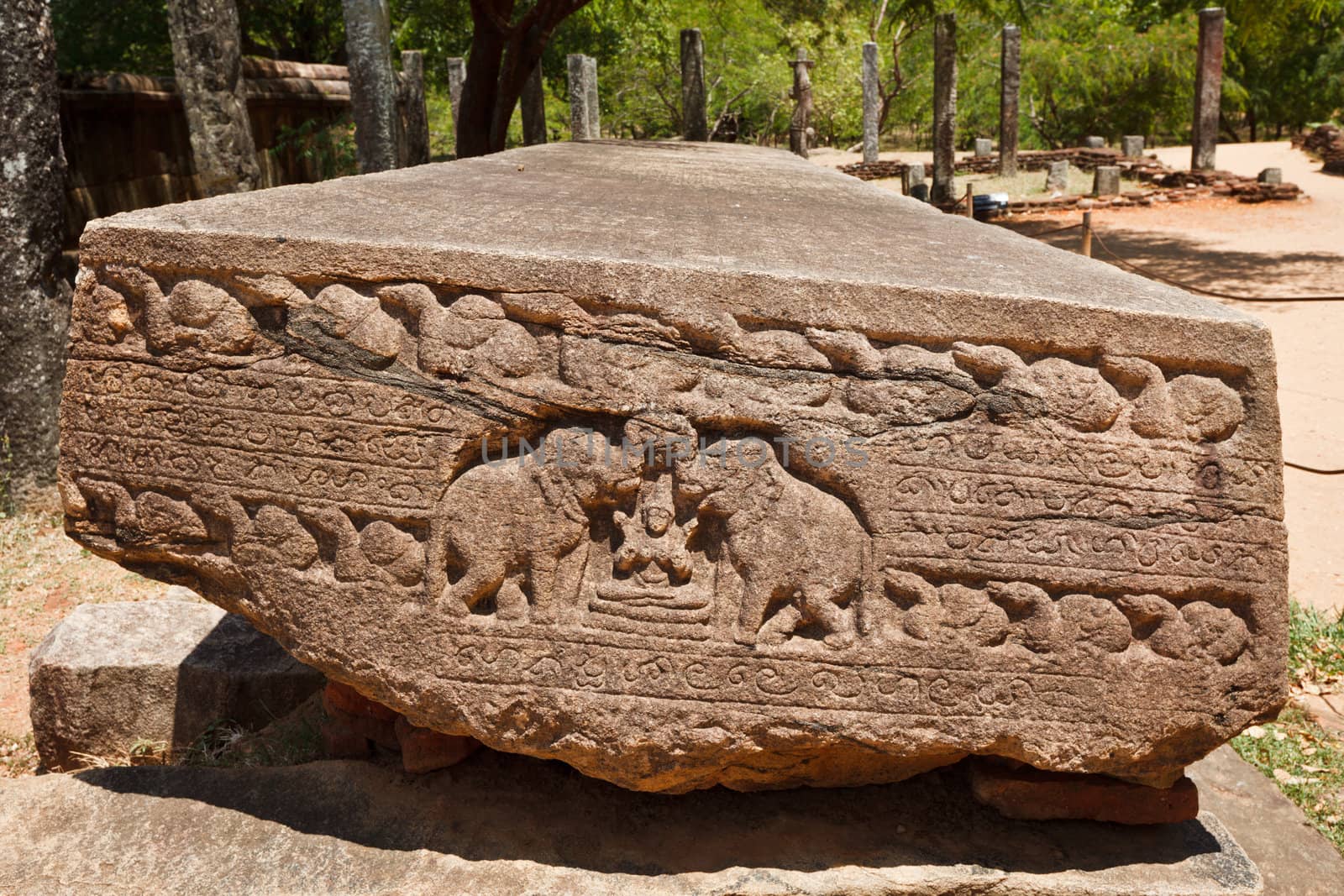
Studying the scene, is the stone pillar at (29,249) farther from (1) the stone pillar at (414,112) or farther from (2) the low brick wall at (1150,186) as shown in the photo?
(2) the low brick wall at (1150,186)

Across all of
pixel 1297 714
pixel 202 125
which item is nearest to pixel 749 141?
pixel 202 125

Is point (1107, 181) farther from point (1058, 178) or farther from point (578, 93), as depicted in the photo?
point (578, 93)

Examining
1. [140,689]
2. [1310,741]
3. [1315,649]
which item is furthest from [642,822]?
[1315,649]

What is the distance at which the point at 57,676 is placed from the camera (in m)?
2.58

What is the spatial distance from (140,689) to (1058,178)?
46.3 feet

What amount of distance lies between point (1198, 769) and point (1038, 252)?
4.17ft

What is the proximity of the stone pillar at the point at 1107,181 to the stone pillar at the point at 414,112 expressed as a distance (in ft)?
27.4

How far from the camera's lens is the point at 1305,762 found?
2.72m

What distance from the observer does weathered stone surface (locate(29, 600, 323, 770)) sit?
2605mm

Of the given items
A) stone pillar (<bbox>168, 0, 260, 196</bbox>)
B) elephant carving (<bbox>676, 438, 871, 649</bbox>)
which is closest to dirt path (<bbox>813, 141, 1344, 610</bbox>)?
elephant carving (<bbox>676, 438, 871, 649</bbox>)

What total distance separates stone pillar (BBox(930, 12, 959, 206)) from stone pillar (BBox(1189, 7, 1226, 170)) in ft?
9.75

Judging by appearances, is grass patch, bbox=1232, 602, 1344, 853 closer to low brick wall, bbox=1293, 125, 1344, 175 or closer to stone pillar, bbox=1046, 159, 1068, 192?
stone pillar, bbox=1046, 159, 1068, 192

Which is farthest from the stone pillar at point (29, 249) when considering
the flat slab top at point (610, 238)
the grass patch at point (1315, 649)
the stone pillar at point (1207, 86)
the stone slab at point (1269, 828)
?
the stone pillar at point (1207, 86)

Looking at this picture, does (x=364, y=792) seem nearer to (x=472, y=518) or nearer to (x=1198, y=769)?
(x=472, y=518)
